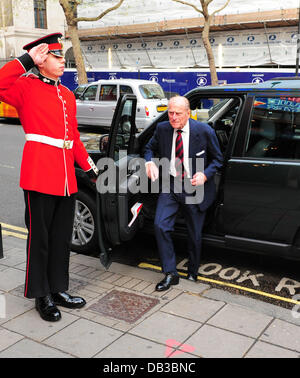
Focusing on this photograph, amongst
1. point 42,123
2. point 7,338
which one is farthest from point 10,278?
point 42,123

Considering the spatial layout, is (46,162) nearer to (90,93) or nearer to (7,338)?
(7,338)

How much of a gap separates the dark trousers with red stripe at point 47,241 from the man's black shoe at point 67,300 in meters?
0.07

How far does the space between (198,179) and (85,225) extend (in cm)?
150

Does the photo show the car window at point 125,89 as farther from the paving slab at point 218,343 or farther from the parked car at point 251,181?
the paving slab at point 218,343

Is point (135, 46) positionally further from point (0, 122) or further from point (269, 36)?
point (0, 122)

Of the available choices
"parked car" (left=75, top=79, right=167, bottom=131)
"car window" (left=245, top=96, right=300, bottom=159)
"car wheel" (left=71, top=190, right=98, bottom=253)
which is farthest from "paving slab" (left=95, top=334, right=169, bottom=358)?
"parked car" (left=75, top=79, right=167, bottom=131)

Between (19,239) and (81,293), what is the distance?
169cm

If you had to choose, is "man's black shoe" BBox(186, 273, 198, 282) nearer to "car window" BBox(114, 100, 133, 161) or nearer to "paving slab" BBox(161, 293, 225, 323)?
"paving slab" BBox(161, 293, 225, 323)

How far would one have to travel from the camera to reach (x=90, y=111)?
15492mm

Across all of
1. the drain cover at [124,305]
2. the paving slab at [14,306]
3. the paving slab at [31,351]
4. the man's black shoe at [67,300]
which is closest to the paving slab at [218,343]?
the drain cover at [124,305]

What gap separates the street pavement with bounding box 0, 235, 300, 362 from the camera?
2908mm

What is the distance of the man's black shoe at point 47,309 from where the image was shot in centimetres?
330

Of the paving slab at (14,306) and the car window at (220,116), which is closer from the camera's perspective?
the paving slab at (14,306)

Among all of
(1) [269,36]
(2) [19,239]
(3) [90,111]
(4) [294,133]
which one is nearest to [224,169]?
(4) [294,133]
